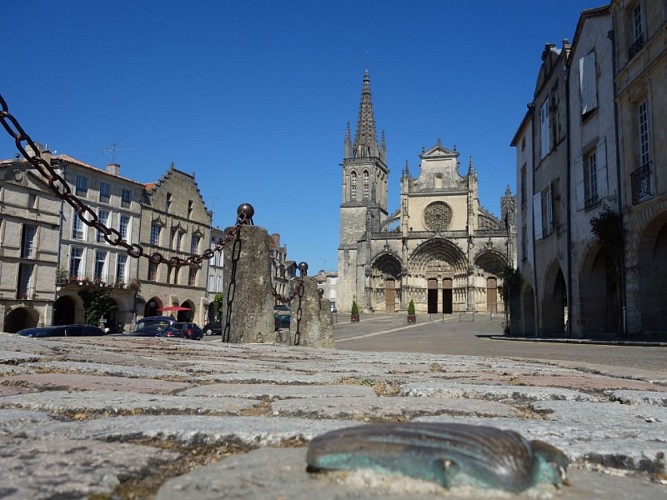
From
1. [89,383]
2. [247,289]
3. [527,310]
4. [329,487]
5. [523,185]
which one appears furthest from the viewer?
[523,185]

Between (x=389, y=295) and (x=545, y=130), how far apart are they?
38.2 meters

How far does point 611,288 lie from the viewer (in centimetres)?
1675

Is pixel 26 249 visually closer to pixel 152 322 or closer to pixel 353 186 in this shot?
pixel 152 322

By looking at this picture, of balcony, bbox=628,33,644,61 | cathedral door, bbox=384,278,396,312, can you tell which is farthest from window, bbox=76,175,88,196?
cathedral door, bbox=384,278,396,312

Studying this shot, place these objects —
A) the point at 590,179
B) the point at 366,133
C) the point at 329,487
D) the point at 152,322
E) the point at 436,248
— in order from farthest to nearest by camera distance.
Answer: the point at 366,133
the point at 436,248
the point at 152,322
the point at 590,179
the point at 329,487

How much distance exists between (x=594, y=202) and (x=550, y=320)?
243 inches

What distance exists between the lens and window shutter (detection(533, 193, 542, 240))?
70.0 feet

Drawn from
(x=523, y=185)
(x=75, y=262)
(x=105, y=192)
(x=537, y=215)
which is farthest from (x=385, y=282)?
(x=537, y=215)

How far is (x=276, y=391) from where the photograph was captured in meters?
2.65

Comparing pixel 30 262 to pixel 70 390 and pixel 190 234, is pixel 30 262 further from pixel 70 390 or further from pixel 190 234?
pixel 70 390

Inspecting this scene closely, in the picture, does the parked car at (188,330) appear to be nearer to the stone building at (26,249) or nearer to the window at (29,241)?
the stone building at (26,249)

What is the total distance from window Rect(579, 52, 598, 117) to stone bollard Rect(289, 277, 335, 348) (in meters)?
10.5

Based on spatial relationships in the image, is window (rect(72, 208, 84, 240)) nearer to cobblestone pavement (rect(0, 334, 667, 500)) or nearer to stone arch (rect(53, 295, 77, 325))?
stone arch (rect(53, 295, 77, 325))

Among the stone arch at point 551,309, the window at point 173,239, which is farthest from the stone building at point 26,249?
the stone arch at point 551,309
